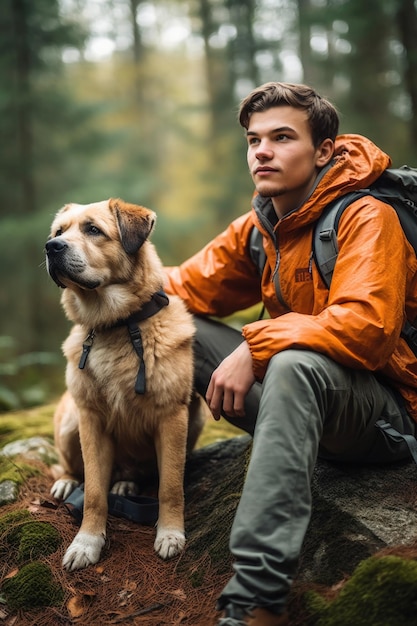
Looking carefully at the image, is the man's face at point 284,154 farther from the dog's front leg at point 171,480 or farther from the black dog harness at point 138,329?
the dog's front leg at point 171,480

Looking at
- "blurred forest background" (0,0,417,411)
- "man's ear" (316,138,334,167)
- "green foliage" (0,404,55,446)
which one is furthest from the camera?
"blurred forest background" (0,0,417,411)

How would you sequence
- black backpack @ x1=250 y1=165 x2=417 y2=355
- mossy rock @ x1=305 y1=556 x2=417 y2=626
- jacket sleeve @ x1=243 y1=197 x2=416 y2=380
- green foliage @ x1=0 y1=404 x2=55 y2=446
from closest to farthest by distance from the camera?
mossy rock @ x1=305 y1=556 x2=417 y2=626, jacket sleeve @ x1=243 y1=197 x2=416 y2=380, black backpack @ x1=250 y1=165 x2=417 y2=355, green foliage @ x1=0 y1=404 x2=55 y2=446

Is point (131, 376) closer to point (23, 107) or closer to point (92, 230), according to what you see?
point (92, 230)

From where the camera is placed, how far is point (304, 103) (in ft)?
10.4

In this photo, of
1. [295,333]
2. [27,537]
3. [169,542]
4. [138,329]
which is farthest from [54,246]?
[169,542]

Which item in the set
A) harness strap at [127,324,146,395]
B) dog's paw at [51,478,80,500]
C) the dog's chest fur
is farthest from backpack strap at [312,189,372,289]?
dog's paw at [51,478,80,500]

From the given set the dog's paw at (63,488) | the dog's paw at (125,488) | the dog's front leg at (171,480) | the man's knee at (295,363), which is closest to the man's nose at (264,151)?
the man's knee at (295,363)

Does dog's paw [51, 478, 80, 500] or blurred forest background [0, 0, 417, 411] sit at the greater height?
blurred forest background [0, 0, 417, 411]

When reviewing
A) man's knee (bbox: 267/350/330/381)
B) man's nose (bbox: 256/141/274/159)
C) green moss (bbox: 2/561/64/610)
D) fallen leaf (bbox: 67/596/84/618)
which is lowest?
fallen leaf (bbox: 67/596/84/618)

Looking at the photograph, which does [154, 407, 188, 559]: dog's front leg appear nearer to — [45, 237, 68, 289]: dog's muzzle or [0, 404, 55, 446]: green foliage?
[45, 237, 68, 289]: dog's muzzle

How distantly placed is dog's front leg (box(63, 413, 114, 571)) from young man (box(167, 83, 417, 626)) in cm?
76

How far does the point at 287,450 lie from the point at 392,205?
150 cm

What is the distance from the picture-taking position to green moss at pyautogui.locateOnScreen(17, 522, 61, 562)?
9.66 ft

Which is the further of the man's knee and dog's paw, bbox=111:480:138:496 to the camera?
dog's paw, bbox=111:480:138:496
